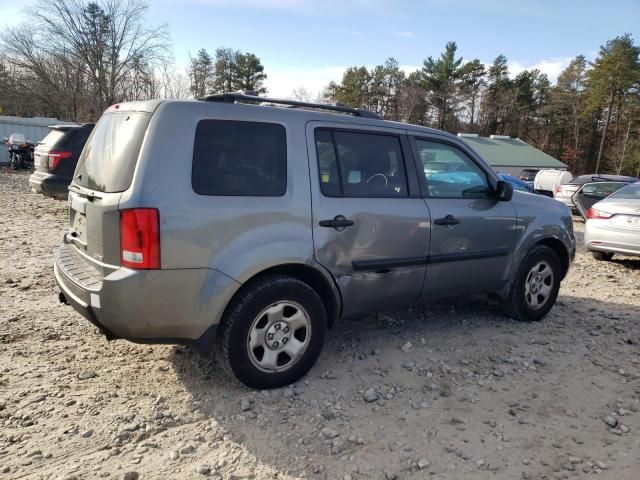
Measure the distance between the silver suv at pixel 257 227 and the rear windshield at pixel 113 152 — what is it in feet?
0.05

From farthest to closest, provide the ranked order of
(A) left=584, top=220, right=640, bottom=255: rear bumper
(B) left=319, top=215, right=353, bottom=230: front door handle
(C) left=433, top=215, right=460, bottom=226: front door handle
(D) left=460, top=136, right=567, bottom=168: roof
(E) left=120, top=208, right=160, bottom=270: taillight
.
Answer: (D) left=460, top=136, right=567, bottom=168: roof
(A) left=584, top=220, right=640, bottom=255: rear bumper
(C) left=433, top=215, right=460, bottom=226: front door handle
(B) left=319, top=215, right=353, bottom=230: front door handle
(E) left=120, top=208, right=160, bottom=270: taillight

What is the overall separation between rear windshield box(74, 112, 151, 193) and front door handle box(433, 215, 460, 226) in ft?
7.73

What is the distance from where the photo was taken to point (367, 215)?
3.59 metres

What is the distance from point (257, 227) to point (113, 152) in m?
1.04

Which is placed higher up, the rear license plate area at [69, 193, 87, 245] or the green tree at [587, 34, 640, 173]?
the green tree at [587, 34, 640, 173]

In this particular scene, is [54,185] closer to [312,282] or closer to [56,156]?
[56,156]

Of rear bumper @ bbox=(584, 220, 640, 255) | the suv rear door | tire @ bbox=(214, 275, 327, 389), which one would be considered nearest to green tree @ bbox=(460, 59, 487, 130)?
the suv rear door

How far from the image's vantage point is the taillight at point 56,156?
30.6ft

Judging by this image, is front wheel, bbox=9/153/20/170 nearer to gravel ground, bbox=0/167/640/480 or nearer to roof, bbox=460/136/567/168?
gravel ground, bbox=0/167/640/480

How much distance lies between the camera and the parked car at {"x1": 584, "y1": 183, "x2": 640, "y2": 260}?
7.54m

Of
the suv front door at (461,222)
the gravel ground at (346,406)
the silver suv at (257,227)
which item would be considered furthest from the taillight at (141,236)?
the suv front door at (461,222)

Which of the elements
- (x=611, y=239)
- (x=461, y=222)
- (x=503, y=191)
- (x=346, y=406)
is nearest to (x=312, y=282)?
(x=346, y=406)

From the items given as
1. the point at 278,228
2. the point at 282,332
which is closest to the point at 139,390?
the point at 282,332

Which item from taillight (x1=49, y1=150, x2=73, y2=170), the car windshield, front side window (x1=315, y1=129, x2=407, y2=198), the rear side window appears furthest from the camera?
taillight (x1=49, y1=150, x2=73, y2=170)
